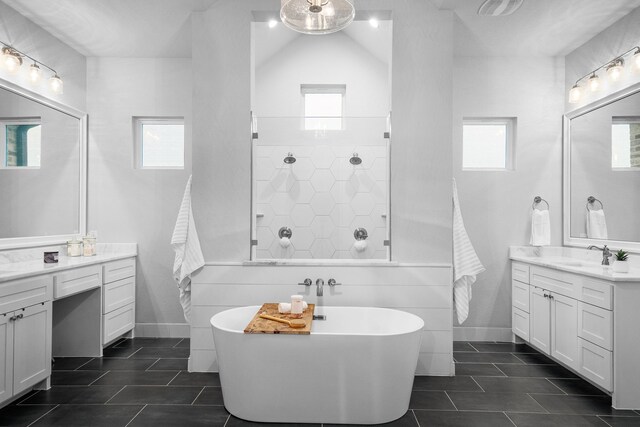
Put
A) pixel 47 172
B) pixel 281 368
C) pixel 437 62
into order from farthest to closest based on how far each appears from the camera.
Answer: pixel 47 172, pixel 437 62, pixel 281 368

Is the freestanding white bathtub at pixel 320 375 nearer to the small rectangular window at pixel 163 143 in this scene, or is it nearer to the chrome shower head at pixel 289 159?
the chrome shower head at pixel 289 159

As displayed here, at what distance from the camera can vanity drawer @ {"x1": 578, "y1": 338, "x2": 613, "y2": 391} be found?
97.7 inches

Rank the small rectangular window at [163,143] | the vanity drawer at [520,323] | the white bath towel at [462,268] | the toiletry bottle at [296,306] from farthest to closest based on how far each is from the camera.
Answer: the small rectangular window at [163,143] → the vanity drawer at [520,323] → the white bath towel at [462,268] → the toiletry bottle at [296,306]

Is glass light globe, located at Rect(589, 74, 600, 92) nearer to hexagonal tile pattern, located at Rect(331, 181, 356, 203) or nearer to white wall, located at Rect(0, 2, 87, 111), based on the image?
hexagonal tile pattern, located at Rect(331, 181, 356, 203)

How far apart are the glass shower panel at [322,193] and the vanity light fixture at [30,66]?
5.93 ft

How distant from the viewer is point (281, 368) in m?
2.27

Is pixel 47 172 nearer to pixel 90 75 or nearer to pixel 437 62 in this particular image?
pixel 90 75

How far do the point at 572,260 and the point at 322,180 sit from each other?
2.37 metres

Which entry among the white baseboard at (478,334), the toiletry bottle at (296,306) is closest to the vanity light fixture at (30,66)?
the toiletry bottle at (296,306)

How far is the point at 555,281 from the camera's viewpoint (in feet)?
10.1

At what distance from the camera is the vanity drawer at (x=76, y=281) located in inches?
111

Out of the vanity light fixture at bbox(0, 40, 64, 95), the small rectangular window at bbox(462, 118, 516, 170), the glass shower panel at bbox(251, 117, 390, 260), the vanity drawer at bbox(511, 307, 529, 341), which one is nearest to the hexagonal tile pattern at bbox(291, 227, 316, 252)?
the glass shower panel at bbox(251, 117, 390, 260)

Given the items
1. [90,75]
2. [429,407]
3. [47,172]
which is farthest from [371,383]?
[90,75]

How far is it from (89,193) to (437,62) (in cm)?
347
